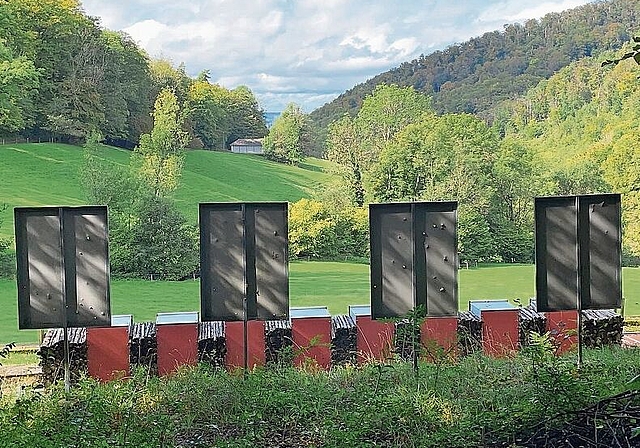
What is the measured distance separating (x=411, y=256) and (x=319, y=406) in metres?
1.25

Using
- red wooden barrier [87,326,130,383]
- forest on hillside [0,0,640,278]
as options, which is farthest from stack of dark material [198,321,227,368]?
forest on hillside [0,0,640,278]

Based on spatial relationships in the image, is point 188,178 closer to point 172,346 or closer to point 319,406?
point 172,346

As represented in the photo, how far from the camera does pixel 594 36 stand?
16.0 m

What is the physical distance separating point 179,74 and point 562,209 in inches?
391

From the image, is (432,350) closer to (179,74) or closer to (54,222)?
(54,222)

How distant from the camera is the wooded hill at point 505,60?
15.5 metres

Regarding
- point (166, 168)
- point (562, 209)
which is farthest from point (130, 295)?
point (562, 209)

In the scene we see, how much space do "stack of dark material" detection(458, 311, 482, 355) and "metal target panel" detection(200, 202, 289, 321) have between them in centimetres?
133

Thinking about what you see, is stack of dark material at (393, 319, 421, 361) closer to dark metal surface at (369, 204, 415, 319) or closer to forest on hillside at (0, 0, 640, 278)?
dark metal surface at (369, 204, 415, 319)

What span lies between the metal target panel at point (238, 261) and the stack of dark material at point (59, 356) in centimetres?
92

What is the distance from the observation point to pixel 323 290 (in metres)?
11.2

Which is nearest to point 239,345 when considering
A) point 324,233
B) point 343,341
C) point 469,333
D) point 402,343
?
point 343,341

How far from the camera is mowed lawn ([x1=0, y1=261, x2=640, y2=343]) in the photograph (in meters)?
9.90

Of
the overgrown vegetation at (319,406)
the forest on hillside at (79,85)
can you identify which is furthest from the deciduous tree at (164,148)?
the overgrown vegetation at (319,406)
